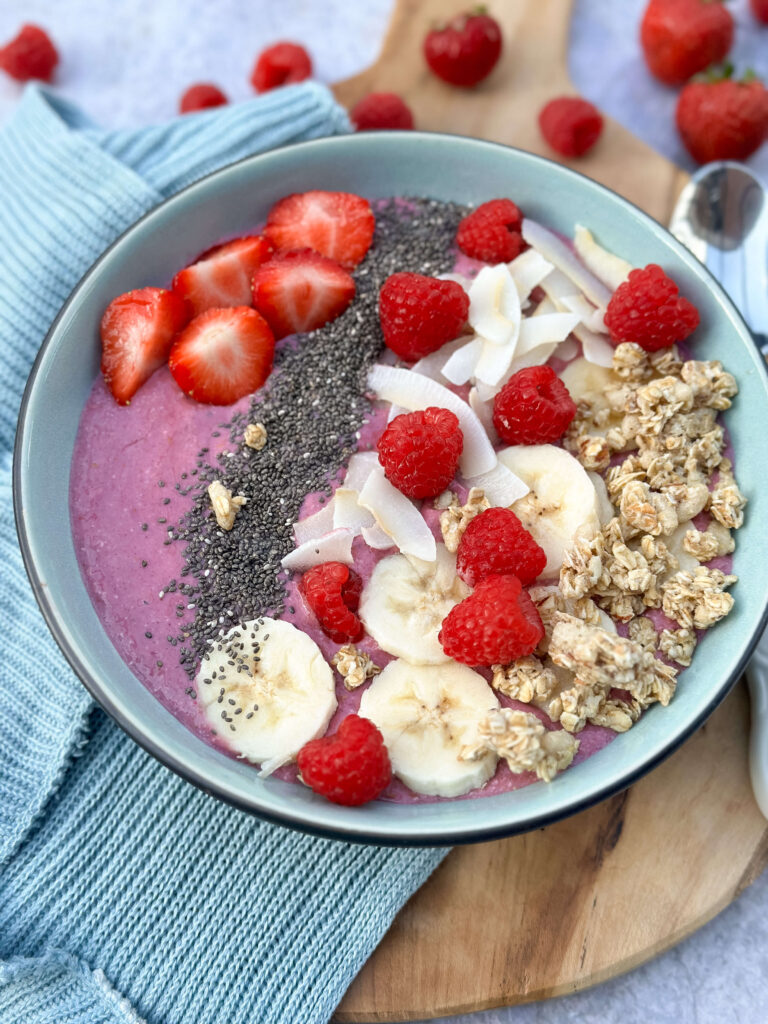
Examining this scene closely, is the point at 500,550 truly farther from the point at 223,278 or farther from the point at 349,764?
the point at 223,278

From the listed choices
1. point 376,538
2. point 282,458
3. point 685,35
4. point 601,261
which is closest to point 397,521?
point 376,538

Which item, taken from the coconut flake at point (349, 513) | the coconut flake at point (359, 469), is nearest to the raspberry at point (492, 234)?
the coconut flake at point (359, 469)

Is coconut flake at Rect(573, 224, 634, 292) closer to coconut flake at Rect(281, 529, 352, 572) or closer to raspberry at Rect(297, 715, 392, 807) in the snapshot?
coconut flake at Rect(281, 529, 352, 572)

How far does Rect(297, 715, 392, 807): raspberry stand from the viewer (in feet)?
4.99

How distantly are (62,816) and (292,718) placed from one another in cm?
53

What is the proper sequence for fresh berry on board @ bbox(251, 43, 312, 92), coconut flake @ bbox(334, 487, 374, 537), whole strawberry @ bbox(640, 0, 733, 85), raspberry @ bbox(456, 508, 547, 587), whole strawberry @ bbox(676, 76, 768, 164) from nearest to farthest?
raspberry @ bbox(456, 508, 547, 587), coconut flake @ bbox(334, 487, 374, 537), whole strawberry @ bbox(676, 76, 768, 164), whole strawberry @ bbox(640, 0, 733, 85), fresh berry on board @ bbox(251, 43, 312, 92)

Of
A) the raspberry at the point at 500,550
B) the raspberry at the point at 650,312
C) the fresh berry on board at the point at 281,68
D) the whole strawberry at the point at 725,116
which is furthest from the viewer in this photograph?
the fresh berry on board at the point at 281,68

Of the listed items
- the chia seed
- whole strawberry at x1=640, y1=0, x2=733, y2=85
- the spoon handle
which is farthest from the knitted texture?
whole strawberry at x1=640, y1=0, x2=733, y2=85

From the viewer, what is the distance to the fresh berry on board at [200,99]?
260 centimetres

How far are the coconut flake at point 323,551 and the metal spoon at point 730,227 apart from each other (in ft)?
4.04

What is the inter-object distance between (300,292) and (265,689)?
0.82 metres

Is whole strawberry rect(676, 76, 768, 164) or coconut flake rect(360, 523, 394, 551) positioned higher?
coconut flake rect(360, 523, 394, 551)

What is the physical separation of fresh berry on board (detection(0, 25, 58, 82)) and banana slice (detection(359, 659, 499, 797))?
2178mm

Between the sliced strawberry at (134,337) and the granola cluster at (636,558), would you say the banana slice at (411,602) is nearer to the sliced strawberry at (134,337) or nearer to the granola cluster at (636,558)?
the granola cluster at (636,558)
